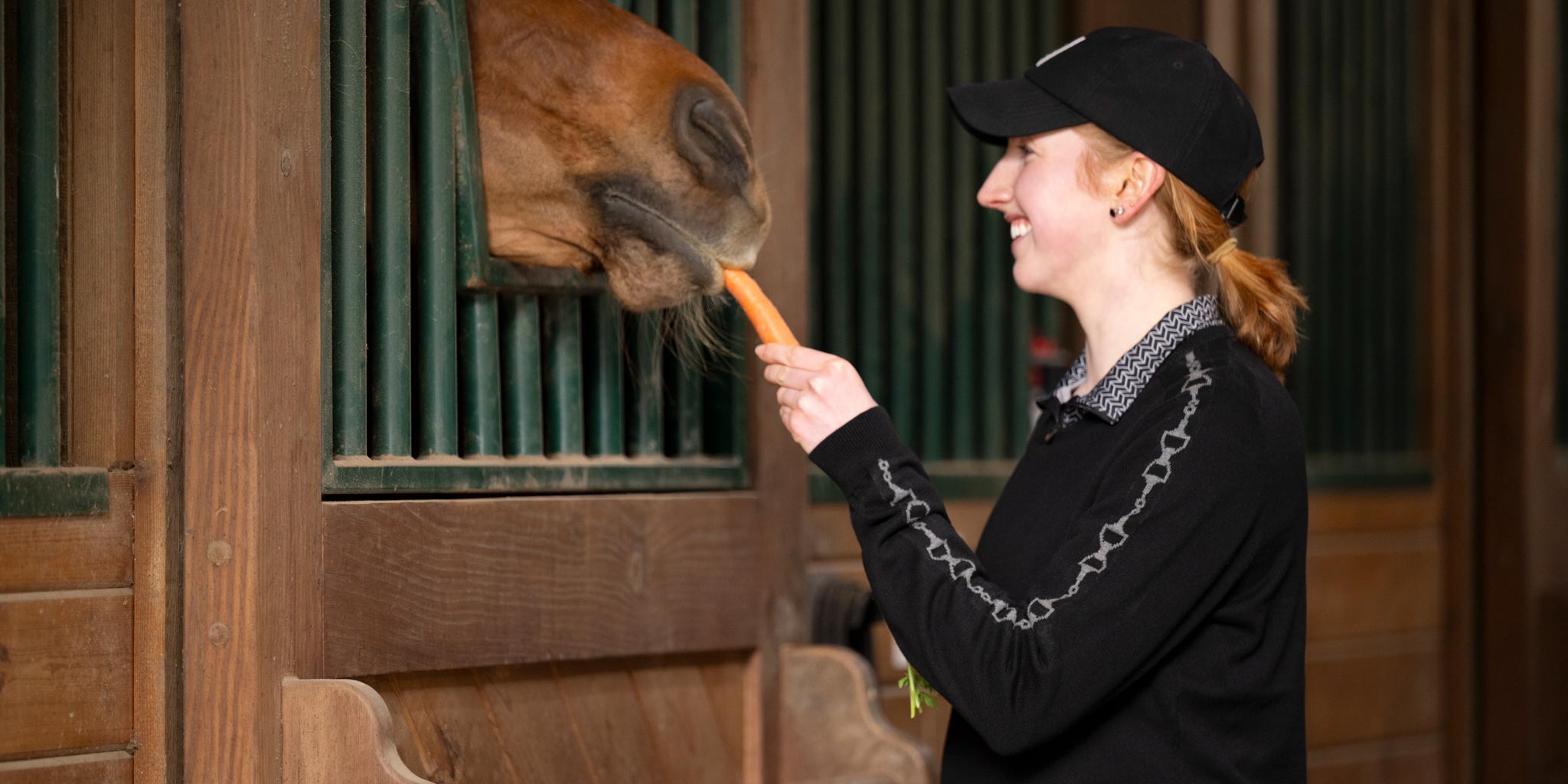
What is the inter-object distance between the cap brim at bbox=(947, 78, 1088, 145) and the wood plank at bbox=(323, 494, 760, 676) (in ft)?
1.63

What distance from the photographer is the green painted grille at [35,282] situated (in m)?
1.16

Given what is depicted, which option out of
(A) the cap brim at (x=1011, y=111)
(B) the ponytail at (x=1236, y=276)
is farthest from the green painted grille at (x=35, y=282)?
(B) the ponytail at (x=1236, y=276)

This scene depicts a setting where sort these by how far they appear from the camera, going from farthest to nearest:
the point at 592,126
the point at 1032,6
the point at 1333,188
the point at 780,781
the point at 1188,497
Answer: the point at 1333,188
the point at 1032,6
the point at 780,781
the point at 592,126
the point at 1188,497

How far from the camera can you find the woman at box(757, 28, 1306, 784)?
105cm

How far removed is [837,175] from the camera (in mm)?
2305

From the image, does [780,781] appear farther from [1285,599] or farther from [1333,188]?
[1333,188]

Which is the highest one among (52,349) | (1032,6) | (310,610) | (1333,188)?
(1032,6)

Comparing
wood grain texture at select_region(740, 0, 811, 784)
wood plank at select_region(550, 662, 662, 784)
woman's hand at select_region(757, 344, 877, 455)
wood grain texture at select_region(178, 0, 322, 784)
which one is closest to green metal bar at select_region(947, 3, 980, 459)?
wood grain texture at select_region(740, 0, 811, 784)

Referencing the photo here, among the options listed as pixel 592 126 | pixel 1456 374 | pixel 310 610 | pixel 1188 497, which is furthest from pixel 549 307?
pixel 1456 374

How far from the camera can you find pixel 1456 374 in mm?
2973

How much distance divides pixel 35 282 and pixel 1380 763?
261 centimetres

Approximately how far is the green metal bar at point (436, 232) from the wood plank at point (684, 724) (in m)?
0.34

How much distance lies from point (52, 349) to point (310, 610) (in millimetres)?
297

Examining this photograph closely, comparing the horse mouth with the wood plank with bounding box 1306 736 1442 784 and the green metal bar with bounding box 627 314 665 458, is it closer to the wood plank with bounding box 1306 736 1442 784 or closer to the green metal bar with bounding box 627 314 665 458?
the green metal bar with bounding box 627 314 665 458
